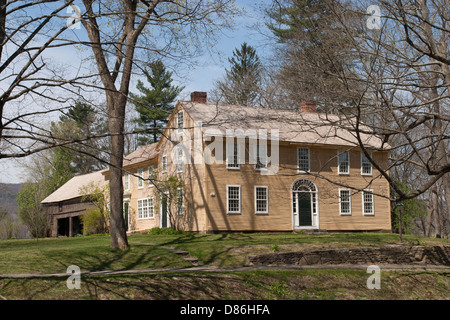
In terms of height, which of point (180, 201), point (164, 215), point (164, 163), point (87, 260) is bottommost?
point (87, 260)

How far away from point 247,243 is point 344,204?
10.5m

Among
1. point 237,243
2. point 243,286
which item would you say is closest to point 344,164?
point 237,243

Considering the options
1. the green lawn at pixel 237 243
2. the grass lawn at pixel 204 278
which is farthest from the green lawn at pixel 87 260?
the green lawn at pixel 237 243

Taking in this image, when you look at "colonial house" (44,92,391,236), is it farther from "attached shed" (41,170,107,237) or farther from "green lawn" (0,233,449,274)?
A: "attached shed" (41,170,107,237)

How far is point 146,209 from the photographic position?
33.1m

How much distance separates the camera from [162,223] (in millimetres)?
31109

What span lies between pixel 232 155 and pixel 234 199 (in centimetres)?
232

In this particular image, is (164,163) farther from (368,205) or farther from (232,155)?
(368,205)

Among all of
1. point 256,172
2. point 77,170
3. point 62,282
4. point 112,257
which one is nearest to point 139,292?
point 62,282

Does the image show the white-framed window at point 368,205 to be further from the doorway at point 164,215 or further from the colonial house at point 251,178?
the doorway at point 164,215

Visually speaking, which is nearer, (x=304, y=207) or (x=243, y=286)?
(x=243, y=286)

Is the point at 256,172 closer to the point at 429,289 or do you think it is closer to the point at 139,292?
the point at 429,289

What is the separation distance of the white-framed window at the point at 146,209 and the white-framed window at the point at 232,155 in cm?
719

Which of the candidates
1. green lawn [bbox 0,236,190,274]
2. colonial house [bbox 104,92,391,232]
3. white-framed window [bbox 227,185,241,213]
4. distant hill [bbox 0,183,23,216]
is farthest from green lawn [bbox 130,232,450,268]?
distant hill [bbox 0,183,23,216]
